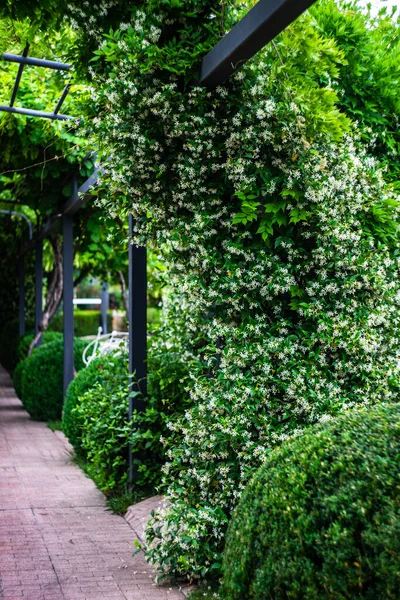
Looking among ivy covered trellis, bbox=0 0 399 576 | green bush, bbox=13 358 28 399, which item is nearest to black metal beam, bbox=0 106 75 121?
ivy covered trellis, bbox=0 0 399 576

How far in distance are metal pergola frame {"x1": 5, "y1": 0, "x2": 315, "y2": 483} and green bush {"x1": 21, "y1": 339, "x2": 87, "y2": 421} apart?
2.67ft

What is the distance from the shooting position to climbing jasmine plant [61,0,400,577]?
13.4ft

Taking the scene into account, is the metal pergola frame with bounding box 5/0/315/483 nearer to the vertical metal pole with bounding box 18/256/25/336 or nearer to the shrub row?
the shrub row

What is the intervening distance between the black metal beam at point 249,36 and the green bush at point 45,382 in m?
7.14

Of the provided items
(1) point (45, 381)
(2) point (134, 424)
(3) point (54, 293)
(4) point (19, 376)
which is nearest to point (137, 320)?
(2) point (134, 424)

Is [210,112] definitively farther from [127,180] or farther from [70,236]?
[70,236]

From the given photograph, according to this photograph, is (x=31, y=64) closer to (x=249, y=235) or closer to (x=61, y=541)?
(x=249, y=235)

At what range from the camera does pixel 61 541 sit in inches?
200

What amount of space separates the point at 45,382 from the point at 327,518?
28.1ft

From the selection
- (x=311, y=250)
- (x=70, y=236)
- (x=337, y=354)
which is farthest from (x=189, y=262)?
(x=70, y=236)

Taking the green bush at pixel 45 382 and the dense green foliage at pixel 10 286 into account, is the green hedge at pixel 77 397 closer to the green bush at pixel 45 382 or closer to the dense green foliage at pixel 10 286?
the green bush at pixel 45 382

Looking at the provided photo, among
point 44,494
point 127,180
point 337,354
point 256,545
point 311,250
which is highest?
→ point 127,180

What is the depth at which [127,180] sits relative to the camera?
468cm

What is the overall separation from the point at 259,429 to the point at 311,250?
1.13 m
